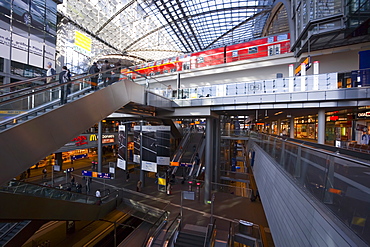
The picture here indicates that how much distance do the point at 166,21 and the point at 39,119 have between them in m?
35.1

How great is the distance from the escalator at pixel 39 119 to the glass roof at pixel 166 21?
1121 inches

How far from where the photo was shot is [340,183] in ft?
7.76

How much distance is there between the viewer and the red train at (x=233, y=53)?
15.6 metres

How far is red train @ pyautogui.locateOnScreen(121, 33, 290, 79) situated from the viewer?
51.3 ft

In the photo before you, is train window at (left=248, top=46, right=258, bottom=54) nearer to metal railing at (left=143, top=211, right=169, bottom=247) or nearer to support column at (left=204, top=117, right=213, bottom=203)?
support column at (left=204, top=117, right=213, bottom=203)

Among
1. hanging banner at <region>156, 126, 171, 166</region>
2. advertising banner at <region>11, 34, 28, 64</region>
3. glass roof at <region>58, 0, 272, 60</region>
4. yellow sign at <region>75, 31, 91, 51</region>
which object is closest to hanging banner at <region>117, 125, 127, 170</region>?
hanging banner at <region>156, 126, 171, 166</region>

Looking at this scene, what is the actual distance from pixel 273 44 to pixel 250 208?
43.4 feet

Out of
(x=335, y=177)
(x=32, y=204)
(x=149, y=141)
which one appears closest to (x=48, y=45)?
(x=149, y=141)

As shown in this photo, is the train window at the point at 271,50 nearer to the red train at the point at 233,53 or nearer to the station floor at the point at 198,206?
the red train at the point at 233,53

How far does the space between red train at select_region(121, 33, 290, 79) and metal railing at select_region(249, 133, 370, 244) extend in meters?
14.1

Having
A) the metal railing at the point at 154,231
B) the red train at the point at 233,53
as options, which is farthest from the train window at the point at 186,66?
the metal railing at the point at 154,231

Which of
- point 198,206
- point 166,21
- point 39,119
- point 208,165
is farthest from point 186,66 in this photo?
point 166,21

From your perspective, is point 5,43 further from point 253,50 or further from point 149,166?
point 253,50

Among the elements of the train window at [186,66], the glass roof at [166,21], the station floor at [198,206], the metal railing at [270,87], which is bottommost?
the station floor at [198,206]
